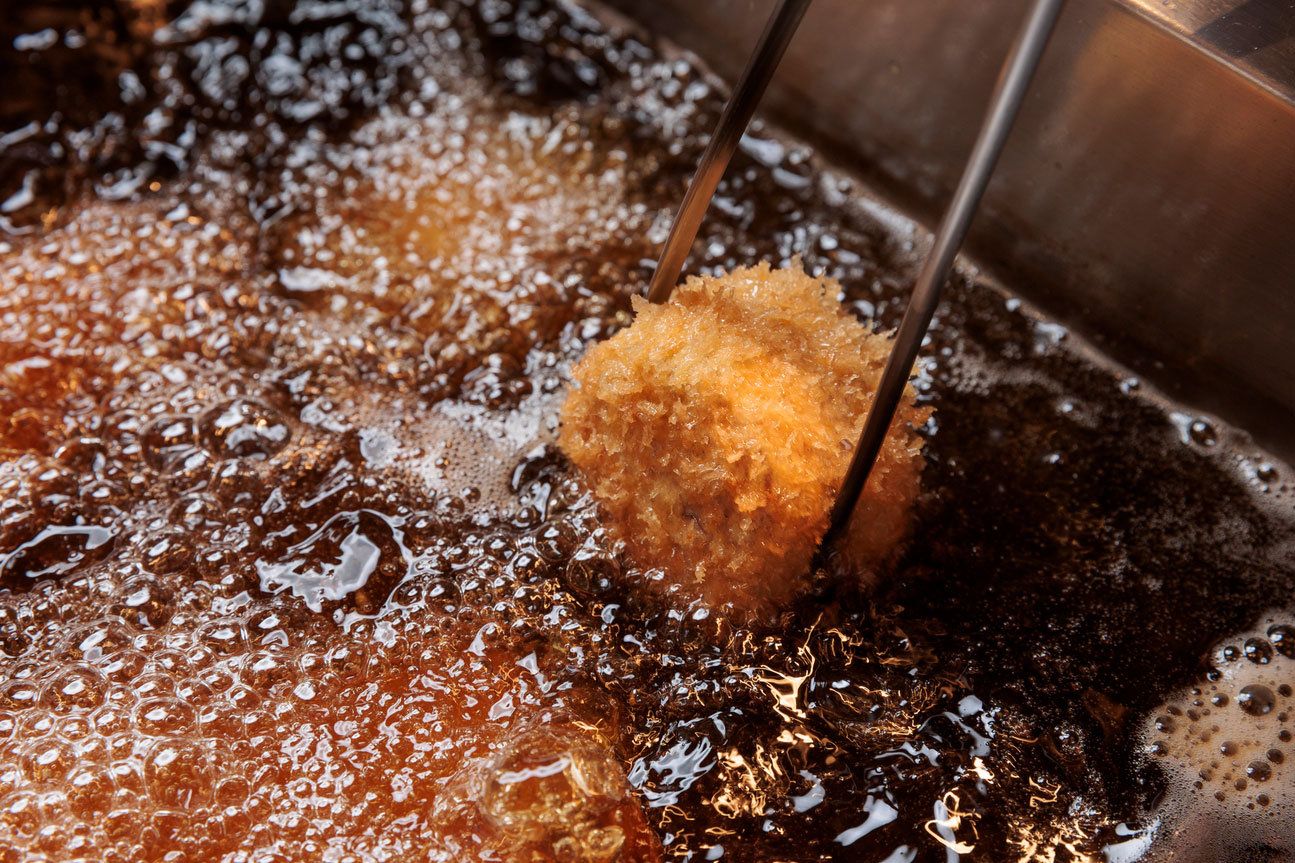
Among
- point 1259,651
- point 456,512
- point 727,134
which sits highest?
point 727,134

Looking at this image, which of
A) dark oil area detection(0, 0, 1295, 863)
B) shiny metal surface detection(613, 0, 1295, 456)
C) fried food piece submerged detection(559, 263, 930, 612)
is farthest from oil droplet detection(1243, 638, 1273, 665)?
fried food piece submerged detection(559, 263, 930, 612)

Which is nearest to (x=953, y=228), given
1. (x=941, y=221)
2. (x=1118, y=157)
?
(x=941, y=221)

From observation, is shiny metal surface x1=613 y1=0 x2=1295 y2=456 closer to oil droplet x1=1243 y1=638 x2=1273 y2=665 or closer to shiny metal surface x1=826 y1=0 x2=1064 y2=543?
oil droplet x1=1243 y1=638 x2=1273 y2=665

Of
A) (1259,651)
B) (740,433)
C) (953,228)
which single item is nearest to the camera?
(953,228)

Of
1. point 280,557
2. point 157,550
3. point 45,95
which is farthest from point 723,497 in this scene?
point 45,95

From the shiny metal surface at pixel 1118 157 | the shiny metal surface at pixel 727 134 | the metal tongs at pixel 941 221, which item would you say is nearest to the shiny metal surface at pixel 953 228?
the metal tongs at pixel 941 221

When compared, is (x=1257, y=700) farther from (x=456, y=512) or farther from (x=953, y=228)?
(x=456, y=512)
